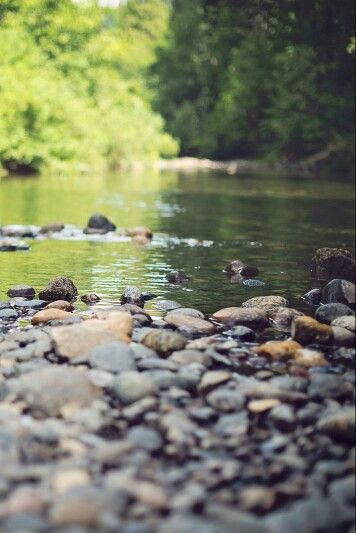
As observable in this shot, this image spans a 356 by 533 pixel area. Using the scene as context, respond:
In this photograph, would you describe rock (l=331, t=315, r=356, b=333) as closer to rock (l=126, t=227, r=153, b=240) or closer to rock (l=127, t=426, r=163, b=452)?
rock (l=127, t=426, r=163, b=452)

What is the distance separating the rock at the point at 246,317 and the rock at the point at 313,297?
3.87ft

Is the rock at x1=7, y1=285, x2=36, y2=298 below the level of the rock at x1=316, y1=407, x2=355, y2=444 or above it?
above

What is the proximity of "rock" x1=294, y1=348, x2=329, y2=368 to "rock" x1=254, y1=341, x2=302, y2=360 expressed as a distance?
2.2 inches

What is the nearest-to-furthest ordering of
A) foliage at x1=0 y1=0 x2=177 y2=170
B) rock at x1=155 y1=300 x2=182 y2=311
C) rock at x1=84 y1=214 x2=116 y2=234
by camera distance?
rock at x1=155 y1=300 x2=182 y2=311 < rock at x1=84 y1=214 x2=116 y2=234 < foliage at x1=0 y1=0 x2=177 y2=170

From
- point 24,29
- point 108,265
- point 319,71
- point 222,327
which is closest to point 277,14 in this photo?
point 319,71

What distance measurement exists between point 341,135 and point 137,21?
5504 centimetres

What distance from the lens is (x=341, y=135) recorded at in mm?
33031

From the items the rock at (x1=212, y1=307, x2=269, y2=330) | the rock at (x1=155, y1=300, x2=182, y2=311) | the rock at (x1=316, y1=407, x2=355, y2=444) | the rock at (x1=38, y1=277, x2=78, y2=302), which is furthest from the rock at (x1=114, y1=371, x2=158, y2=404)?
the rock at (x1=38, y1=277, x2=78, y2=302)

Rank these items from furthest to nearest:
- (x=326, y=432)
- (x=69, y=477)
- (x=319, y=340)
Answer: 1. (x=319, y=340)
2. (x=326, y=432)
3. (x=69, y=477)

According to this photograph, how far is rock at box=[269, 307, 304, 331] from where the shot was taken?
669 cm

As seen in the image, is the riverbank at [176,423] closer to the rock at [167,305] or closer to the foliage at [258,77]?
the rock at [167,305]

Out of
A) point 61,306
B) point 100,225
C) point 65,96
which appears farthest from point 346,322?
point 65,96

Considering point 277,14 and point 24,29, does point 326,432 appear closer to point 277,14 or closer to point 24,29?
point 277,14

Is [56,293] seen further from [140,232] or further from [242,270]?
[140,232]
